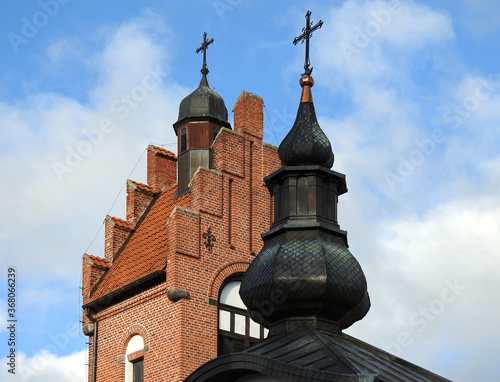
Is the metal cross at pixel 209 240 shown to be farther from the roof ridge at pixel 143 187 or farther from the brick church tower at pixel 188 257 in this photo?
the roof ridge at pixel 143 187

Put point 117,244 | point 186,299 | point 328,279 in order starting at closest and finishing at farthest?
point 328,279 < point 186,299 < point 117,244

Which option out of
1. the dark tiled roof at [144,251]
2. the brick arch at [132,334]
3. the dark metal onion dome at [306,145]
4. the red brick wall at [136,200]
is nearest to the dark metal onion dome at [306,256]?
the dark metal onion dome at [306,145]

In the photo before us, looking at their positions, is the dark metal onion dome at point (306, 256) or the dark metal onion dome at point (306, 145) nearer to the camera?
the dark metal onion dome at point (306, 256)

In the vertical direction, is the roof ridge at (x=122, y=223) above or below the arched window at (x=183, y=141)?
below

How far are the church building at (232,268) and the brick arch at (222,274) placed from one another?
28 millimetres

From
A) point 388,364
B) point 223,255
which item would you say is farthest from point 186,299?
point 388,364

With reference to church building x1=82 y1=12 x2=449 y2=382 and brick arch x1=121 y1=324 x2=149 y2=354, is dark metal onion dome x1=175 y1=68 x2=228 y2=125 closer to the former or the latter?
church building x1=82 y1=12 x2=449 y2=382

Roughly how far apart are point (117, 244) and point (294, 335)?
10297mm

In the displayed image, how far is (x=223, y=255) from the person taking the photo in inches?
1137

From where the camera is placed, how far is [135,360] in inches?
1125

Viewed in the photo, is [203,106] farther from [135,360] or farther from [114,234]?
[135,360]

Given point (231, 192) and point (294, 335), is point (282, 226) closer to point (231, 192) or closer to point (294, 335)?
point (294, 335)

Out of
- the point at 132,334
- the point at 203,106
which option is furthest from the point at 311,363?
the point at 203,106

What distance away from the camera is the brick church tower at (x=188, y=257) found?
2770 centimetres
